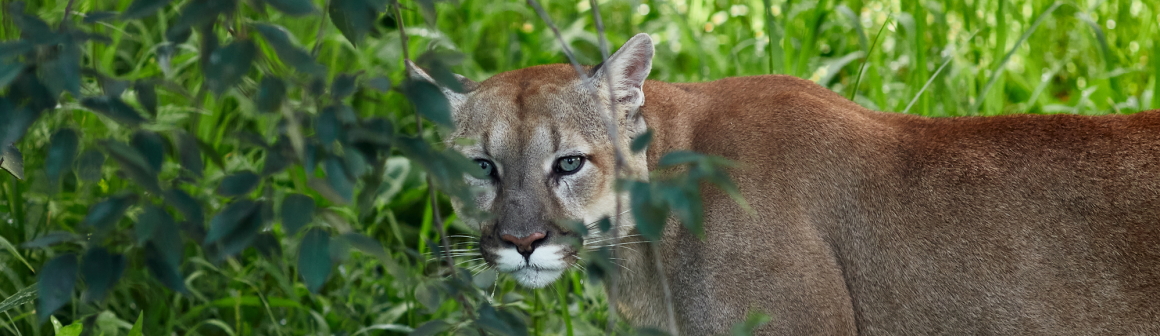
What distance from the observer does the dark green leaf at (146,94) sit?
180 cm

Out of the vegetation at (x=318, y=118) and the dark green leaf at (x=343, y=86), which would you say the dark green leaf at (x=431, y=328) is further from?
the dark green leaf at (x=343, y=86)

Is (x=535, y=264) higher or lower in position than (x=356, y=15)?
lower

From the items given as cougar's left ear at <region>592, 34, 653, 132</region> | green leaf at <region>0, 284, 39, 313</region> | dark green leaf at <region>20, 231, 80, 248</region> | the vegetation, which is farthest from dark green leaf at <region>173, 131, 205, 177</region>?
cougar's left ear at <region>592, 34, 653, 132</region>

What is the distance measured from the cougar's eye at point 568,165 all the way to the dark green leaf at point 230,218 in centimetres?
135

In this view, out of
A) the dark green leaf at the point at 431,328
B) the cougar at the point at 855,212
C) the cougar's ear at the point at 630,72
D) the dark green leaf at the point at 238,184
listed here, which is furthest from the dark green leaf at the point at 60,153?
the cougar's ear at the point at 630,72

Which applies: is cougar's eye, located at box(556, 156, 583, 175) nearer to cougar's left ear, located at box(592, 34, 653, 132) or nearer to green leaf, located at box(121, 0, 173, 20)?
cougar's left ear, located at box(592, 34, 653, 132)

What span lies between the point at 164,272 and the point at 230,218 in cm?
22

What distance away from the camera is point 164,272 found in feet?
5.75

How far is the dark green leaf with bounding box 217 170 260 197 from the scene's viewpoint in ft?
5.31

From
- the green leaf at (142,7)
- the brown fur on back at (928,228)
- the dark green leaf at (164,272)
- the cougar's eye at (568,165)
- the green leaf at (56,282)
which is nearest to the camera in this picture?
the green leaf at (142,7)

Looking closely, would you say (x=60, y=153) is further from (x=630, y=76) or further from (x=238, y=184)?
(x=630, y=76)

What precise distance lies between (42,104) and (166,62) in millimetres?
308

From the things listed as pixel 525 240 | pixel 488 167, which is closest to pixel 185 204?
pixel 525 240

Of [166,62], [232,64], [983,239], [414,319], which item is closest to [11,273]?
[414,319]
